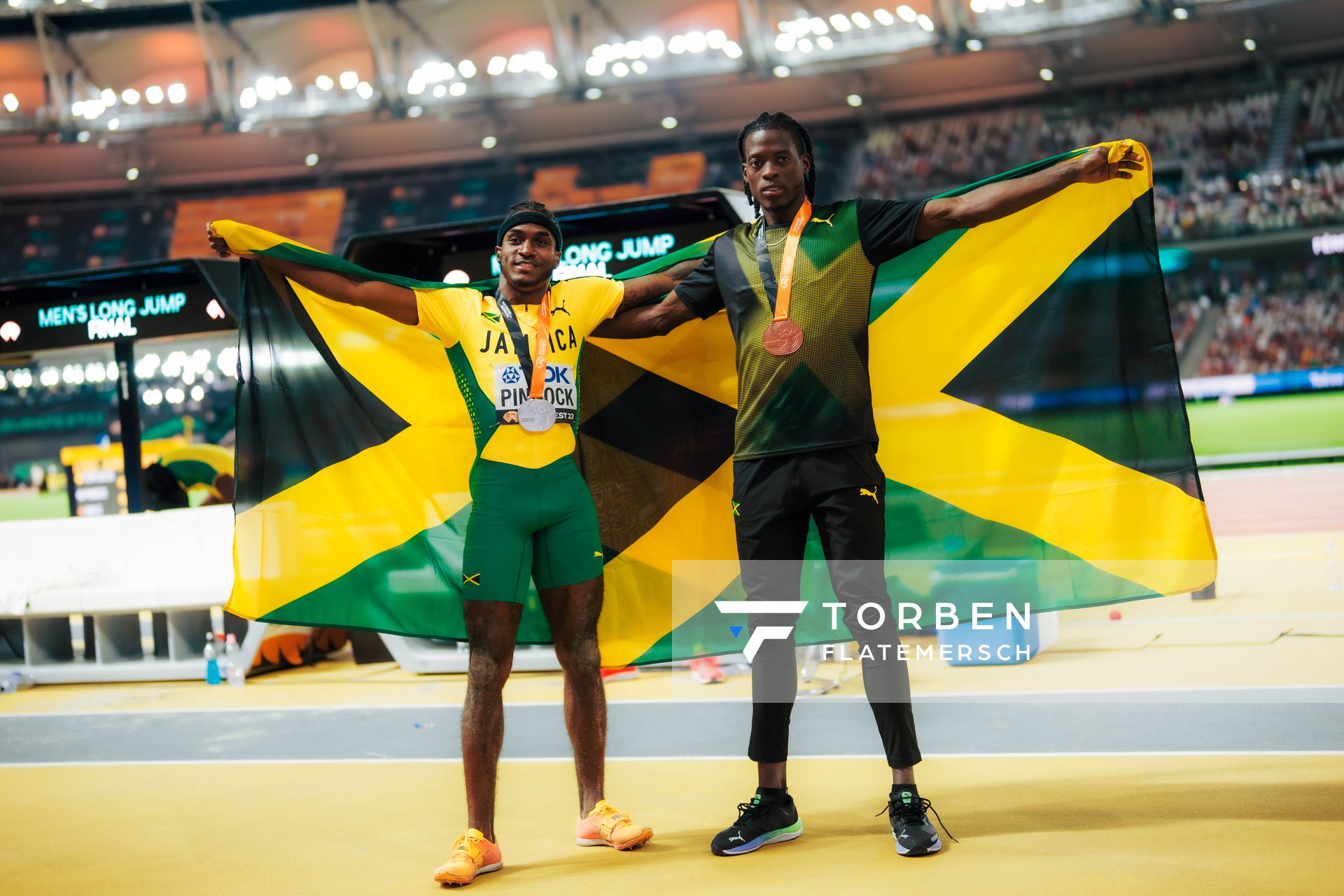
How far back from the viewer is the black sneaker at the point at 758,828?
3.69 metres

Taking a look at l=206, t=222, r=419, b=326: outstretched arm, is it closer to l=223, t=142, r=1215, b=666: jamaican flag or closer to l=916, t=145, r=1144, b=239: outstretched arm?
l=223, t=142, r=1215, b=666: jamaican flag

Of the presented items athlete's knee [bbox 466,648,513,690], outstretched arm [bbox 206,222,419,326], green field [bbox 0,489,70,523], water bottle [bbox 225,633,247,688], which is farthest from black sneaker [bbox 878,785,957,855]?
green field [bbox 0,489,70,523]

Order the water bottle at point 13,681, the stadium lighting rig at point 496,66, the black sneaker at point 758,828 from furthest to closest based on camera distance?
the stadium lighting rig at point 496,66 < the water bottle at point 13,681 < the black sneaker at point 758,828

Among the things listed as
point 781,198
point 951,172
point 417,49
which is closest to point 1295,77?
point 951,172

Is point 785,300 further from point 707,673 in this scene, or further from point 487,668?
point 707,673

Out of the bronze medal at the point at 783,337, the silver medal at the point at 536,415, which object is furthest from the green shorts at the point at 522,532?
the bronze medal at the point at 783,337

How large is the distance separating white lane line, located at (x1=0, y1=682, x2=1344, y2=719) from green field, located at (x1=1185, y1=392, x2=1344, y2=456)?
63.2ft

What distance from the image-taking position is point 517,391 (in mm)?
3838

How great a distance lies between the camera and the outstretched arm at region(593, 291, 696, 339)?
4.12 meters

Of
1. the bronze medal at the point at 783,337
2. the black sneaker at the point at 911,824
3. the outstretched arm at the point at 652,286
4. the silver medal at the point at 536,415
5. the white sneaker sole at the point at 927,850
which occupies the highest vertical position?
the outstretched arm at the point at 652,286

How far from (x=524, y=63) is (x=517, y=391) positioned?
27.5 meters

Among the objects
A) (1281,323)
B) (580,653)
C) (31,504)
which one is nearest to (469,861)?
(580,653)

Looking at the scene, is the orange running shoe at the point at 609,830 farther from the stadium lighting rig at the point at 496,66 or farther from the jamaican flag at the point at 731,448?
the stadium lighting rig at the point at 496,66

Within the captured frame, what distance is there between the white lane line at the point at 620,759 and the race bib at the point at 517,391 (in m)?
1.89
